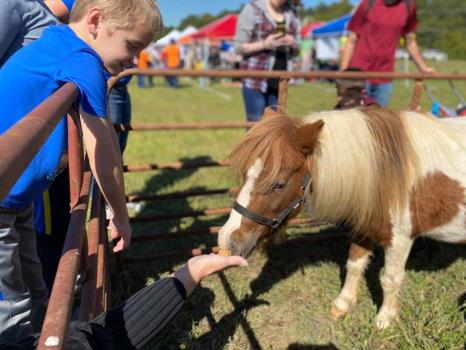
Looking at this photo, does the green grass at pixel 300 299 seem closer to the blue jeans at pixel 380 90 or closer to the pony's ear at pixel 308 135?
the pony's ear at pixel 308 135

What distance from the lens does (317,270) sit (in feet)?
10.2

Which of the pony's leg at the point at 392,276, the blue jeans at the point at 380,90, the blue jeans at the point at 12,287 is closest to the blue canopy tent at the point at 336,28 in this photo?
the blue jeans at the point at 380,90

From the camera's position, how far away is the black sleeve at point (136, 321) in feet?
3.47

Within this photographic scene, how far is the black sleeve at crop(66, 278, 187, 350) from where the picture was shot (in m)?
1.06

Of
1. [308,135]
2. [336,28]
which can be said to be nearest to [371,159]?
[308,135]

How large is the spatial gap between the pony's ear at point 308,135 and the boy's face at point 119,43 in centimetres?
86

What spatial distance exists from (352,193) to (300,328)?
3.04 ft

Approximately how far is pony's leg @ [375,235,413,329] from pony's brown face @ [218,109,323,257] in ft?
2.64

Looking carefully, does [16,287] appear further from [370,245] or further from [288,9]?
[288,9]

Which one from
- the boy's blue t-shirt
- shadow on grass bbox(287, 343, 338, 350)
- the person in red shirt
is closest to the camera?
the boy's blue t-shirt

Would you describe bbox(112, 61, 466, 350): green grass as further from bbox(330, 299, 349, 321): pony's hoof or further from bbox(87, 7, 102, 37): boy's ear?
bbox(87, 7, 102, 37): boy's ear

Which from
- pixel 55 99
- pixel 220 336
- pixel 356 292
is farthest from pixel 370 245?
pixel 55 99

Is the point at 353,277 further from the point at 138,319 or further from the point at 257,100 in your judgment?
the point at 138,319

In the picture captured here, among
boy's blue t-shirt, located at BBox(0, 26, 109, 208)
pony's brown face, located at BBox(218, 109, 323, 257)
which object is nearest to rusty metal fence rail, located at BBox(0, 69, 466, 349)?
boy's blue t-shirt, located at BBox(0, 26, 109, 208)
